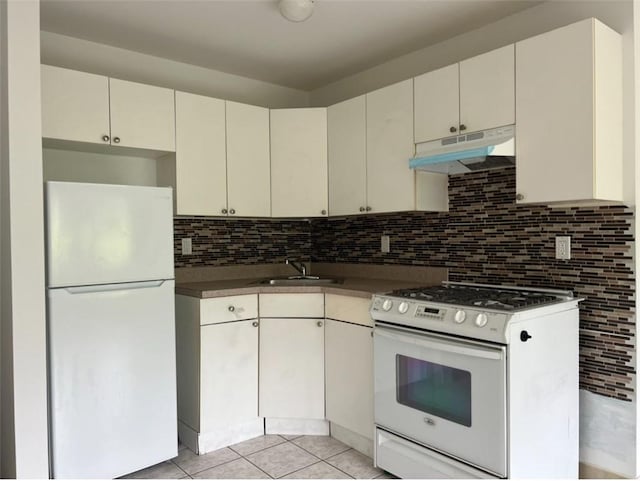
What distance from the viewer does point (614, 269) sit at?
2.12 metres

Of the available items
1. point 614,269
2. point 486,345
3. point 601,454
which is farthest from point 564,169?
point 601,454

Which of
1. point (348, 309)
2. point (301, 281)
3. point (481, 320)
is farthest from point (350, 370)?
point (481, 320)

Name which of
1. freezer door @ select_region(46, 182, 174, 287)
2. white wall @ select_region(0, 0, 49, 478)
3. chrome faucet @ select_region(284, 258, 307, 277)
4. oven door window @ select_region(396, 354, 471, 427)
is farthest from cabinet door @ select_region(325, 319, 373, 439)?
white wall @ select_region(0, 0, 49, 478)

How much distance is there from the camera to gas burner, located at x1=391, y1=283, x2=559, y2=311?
199 cm

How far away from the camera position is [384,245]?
128 inches

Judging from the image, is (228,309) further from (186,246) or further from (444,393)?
(444,393)

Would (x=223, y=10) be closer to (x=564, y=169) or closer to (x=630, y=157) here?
(x=564, y=169)

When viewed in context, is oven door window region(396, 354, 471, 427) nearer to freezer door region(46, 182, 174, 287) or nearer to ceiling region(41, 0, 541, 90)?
freezer door region(46, 182, 174, 287)

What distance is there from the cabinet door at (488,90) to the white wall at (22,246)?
192cm

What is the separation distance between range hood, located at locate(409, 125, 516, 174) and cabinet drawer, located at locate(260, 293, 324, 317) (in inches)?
38.6

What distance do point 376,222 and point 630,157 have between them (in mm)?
1585

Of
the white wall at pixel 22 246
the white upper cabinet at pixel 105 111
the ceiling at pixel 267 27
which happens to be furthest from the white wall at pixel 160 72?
the white wall at pixel 22 246

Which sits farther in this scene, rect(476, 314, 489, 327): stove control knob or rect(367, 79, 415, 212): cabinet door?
rect(367, 79, 415, 212): cabinet door

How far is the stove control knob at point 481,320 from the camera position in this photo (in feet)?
6.23
